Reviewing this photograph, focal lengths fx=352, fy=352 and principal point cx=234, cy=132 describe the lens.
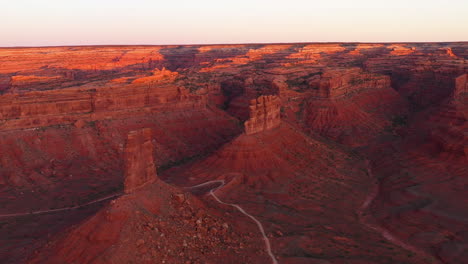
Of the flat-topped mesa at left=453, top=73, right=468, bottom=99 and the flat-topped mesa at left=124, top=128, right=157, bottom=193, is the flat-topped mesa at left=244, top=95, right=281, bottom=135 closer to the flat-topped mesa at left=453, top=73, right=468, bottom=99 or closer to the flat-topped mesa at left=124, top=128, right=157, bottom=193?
the flat-topped mesa at left=124, top=128, right=157, bottom=193

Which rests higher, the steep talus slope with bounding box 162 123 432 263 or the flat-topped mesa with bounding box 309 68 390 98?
the flat-topped mesa with bounding box 309 68 390 98

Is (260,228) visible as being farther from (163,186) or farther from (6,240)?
(6,240)

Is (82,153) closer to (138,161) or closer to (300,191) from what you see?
(138,161)

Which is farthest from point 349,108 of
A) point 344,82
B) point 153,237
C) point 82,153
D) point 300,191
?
point 153,237

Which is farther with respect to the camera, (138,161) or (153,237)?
(138,161)

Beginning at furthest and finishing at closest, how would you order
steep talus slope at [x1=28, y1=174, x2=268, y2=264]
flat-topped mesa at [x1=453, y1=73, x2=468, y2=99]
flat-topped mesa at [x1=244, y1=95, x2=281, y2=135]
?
flat-topped mesa at [x1=453, y1=73, x2=468, y2=99]
flat-topped mesa at [x1=244, y1=95, x2=281, y2=135]
steep talus slope at [x1=28, y1=174, x2=268, y2=264]

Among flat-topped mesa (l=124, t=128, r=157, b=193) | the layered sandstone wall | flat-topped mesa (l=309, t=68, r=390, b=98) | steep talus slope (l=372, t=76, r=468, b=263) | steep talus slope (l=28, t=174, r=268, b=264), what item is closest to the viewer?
steep talus slope (l=28, t=174, r=268, b=264)

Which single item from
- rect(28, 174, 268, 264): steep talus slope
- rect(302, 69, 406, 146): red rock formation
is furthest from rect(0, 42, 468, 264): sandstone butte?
rect(302, 69, 406, 146): red rock formation
